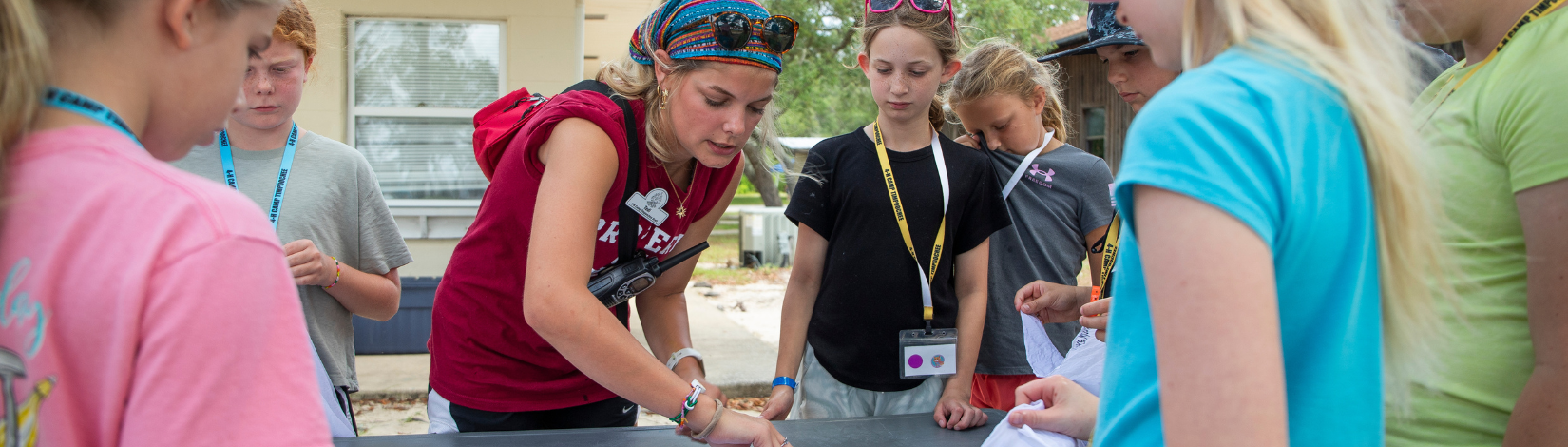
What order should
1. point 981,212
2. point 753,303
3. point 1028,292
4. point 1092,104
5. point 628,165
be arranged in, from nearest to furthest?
point 628,165, point 1028,292, point 981,212, point 753,303, point 1092,104

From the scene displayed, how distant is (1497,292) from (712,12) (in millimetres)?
1430

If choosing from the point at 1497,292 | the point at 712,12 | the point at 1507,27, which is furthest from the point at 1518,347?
the point at 712,12

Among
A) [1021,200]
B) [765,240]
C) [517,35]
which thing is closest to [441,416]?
[1021,200]

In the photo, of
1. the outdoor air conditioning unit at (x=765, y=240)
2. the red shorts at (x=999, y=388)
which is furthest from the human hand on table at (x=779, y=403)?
the outdoor air conditioning unit at (x=765, y=240)

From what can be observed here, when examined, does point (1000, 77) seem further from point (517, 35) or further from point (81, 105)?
point (517, 35)

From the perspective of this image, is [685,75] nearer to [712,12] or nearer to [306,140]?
[712,12]

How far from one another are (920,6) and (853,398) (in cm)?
123

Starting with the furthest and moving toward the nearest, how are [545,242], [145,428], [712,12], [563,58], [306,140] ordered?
1. [563,58]
2. [306,140]
3. [712,12]
4. [545,242]
5. [145,428]

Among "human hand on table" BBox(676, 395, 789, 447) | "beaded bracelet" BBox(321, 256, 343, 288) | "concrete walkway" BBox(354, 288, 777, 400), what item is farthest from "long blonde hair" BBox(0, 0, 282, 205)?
"concrete walkway" BBox(354, 288, 777, 400)

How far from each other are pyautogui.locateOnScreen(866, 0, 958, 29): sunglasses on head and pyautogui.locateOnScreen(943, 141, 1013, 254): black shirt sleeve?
0.49 meters

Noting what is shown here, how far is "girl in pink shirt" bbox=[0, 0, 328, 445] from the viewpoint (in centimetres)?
60

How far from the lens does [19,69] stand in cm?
62

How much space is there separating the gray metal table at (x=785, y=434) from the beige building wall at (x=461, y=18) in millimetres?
5055

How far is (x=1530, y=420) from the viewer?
3.57ft
